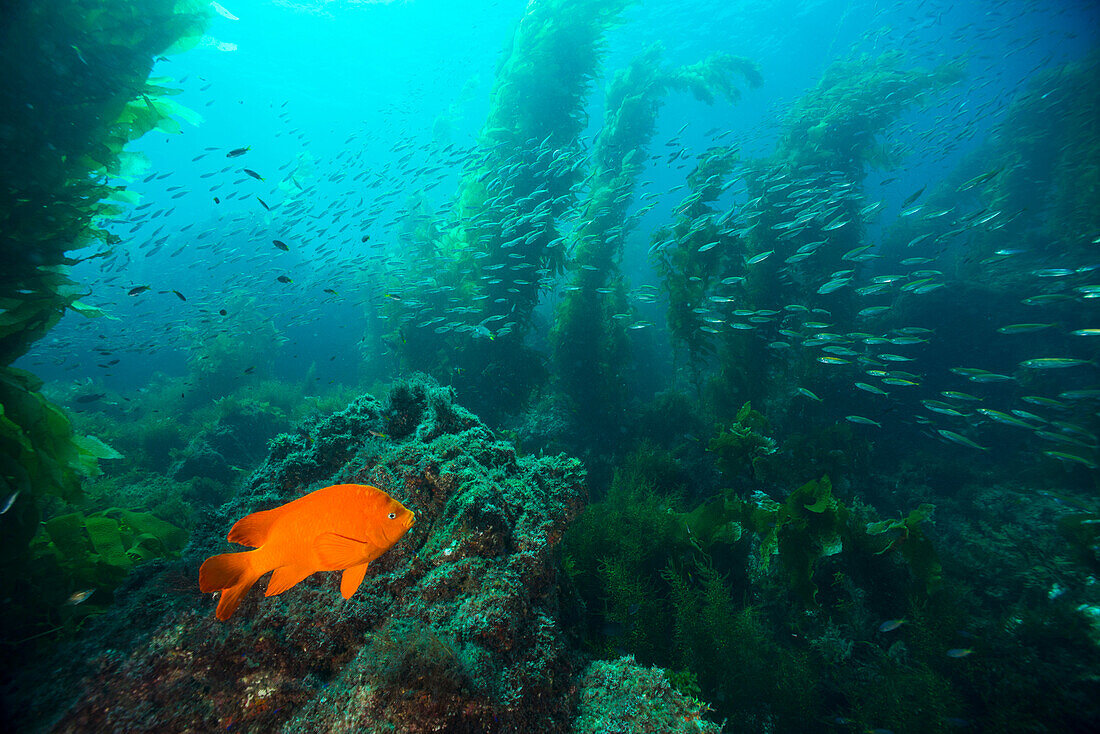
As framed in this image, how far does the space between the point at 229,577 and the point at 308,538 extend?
0.26 meters

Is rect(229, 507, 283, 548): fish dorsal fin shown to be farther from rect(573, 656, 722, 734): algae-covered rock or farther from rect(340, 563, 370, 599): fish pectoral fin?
rect(573, 656, 722, 734): algae-covered rock

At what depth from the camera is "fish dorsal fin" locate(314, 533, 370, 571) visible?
128cm

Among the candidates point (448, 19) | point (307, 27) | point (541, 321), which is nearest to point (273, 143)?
point (307, 27)

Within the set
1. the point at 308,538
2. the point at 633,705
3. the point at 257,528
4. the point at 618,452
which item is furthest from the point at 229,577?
the point at 618,452

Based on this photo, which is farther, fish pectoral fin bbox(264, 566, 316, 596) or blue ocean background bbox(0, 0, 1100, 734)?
blue ocean background bbox(0, 0, 1100, 734)

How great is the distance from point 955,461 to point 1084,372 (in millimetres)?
5669

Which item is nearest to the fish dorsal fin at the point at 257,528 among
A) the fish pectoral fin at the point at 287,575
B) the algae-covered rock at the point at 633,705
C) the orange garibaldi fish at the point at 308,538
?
the orange garibaldi fish at the point at 308,538

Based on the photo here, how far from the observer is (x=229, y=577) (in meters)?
1.22

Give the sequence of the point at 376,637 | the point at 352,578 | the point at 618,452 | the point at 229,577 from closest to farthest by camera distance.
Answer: the point at 229,577 → the point at 352,578 → the point at 376,637 → the point at 618,452

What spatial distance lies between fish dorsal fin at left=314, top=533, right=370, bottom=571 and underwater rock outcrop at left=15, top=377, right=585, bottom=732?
437 millimetres

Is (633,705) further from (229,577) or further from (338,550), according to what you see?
(229,577)

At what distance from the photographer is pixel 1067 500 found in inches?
236

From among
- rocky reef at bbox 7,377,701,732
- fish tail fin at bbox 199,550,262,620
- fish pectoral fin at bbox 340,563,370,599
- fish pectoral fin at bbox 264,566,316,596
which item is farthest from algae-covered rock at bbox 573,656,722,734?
fish tail fin at bbox 199,550,262,620

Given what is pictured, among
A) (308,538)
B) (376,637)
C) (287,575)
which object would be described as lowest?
(376,637)
